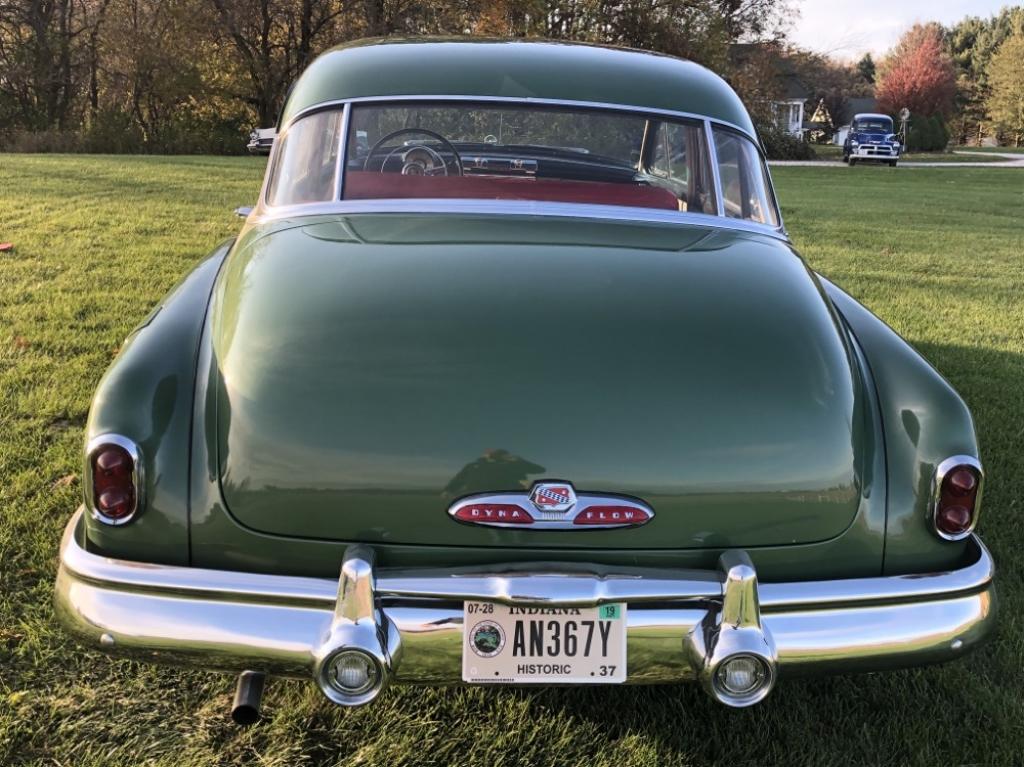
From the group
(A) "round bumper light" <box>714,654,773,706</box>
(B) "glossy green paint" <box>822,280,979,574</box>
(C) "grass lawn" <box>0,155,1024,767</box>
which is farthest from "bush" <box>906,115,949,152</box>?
(A) "round bumper light" <box>714,654,773,706</box>

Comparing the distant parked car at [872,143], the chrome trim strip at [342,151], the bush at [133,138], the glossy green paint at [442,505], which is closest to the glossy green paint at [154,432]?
the glossy green paint at [442,505]

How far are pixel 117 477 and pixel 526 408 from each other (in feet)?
2.95

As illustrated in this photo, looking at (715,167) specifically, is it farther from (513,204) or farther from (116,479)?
(116,479)

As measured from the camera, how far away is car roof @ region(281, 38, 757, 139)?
2.96 metres

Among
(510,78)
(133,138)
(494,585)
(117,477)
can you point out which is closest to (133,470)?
(117,477)

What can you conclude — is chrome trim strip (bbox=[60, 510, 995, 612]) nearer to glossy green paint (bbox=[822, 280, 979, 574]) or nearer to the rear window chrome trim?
glossy green paint (bbox=[822, 280, 979, 574])

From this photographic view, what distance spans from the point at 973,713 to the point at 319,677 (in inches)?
69.6

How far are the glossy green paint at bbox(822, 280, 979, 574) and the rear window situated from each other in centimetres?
113

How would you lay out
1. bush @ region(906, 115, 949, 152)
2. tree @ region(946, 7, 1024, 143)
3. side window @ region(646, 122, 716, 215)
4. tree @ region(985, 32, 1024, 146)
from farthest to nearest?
tree @ region(946, 7, 1024, 143), tree @ region(985, 32, 1024, 146), bush @ region(906, 115, 949, 152), side window @ region(646, 122, 716, 215)

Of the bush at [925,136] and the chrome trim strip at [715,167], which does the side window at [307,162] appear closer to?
the chrome trim strip at [715,167]

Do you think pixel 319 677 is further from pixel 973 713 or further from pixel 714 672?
pixel 973 713

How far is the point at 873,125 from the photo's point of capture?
1192 inches

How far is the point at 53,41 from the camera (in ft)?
89.0

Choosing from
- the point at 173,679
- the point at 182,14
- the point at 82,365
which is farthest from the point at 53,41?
the point at 173,679
